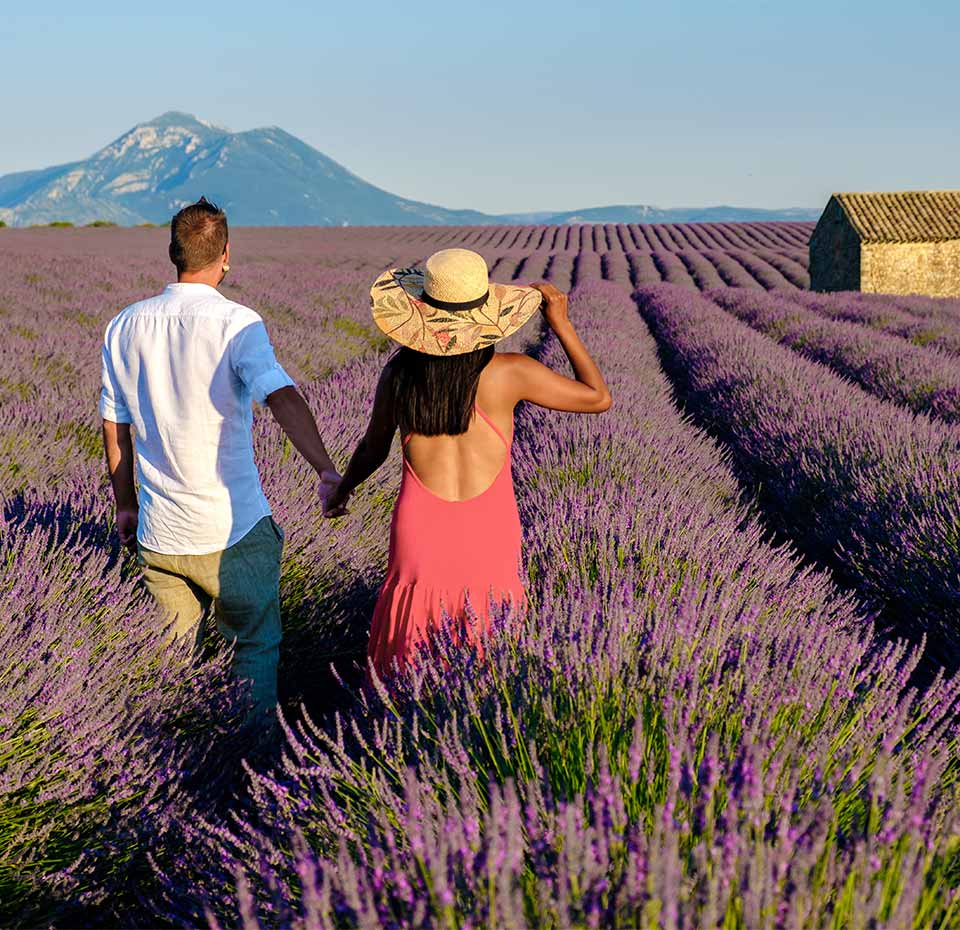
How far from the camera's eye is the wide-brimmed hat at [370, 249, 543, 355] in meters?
1.96

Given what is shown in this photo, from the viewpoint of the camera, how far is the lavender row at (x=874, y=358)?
7.38 meters

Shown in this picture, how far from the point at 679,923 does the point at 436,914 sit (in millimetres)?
285

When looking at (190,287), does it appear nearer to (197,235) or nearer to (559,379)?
(197,235)

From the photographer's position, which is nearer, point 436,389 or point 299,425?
point 436,389

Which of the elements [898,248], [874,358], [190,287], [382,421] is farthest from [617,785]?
[898,248]

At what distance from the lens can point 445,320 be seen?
6.47ft

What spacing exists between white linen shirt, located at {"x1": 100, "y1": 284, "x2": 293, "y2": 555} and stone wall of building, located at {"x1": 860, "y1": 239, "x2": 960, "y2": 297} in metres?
23.7

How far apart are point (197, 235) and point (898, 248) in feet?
81.1

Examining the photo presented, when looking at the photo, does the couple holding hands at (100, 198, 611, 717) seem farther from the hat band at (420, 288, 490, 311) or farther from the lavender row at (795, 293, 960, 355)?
the lavender row at (795, 293, 960, 355)

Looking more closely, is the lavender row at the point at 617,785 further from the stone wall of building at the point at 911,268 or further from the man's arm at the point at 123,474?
the stone wall of building at the point at 911,268

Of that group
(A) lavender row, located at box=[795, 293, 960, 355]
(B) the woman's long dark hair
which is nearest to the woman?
(B) the woman's long dark hair

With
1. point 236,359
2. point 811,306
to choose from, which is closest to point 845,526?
point 236,359

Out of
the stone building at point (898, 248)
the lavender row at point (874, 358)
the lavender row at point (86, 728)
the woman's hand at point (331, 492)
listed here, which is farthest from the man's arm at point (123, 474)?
the stone building at point (898, 248)

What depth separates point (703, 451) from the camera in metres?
5.04
